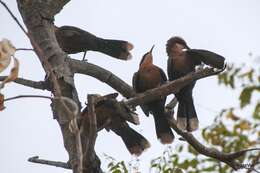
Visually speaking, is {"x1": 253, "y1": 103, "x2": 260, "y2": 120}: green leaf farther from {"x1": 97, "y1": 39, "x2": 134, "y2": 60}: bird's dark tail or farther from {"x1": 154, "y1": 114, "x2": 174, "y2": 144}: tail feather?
{"x1": 97, "y1": 39, "x2": 134, "y2": 60}: bird's dark tail

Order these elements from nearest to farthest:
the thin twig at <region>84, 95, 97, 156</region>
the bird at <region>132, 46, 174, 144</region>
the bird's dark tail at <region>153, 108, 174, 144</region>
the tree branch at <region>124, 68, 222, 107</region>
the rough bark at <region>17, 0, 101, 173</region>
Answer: the thin twig at <region>84, 95, 97, 156</region> < the rough bark at <region>17, 0, 101, 173</region> < the tree branch at <region>124, 68, 222, 107</region> < the bird's dark tail at <region>153, 108, 174, 144</region> < the bird at <region>132, 46, 174, 144</region>

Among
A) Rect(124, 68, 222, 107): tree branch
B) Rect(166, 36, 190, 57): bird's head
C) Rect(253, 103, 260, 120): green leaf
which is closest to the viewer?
Rect(124, 68, 222, 107): tree branch

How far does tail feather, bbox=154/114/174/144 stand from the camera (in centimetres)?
489

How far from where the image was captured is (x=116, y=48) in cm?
607

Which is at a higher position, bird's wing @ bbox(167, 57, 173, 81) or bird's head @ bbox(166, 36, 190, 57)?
bird's head @ bbox(166, 36, 190, 57)

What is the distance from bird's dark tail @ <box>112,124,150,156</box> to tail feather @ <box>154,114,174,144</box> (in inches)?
6.0

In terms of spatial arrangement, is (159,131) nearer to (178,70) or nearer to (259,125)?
(178,70)

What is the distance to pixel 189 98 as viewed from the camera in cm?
535

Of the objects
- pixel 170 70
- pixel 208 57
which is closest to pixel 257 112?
pixel 208 57

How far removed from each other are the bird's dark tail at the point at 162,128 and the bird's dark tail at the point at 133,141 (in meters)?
0.16

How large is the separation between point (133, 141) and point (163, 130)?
311 mm

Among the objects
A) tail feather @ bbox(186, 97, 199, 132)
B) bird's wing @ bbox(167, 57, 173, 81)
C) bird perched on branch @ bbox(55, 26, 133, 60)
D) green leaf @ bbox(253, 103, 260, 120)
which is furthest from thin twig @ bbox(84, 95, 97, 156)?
bird perched on branch @ bbox(55, 26, 133, 60)

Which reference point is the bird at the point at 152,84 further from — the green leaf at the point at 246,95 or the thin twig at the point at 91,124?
the thin twig at the point at 91,124

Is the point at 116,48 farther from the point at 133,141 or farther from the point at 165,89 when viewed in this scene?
the point at 165,89
